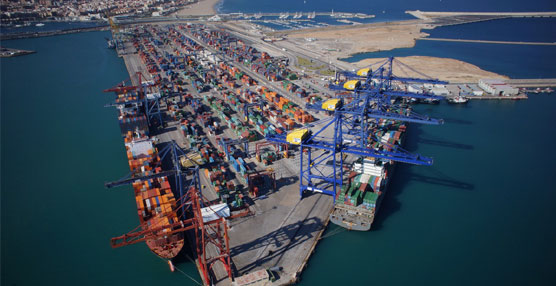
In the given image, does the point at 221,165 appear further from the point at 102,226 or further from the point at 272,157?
the point at 102,226

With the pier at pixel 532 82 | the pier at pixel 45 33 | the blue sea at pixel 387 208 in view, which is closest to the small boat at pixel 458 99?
the blue sea at pixel 387 208

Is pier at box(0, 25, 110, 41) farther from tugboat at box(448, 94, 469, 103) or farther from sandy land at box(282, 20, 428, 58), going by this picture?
tugboat at box(448, 94, 469, 103)

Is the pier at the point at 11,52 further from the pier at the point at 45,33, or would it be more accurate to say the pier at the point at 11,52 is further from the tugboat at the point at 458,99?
the tugboat at the point at 458,99

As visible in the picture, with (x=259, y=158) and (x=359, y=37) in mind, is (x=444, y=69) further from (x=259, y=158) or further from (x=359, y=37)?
(x=259, y=158)

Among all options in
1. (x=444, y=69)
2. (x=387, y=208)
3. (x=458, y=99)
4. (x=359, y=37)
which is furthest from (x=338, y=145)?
(x=359, y=37)

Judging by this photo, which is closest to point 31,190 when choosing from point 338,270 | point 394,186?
point 338,270
